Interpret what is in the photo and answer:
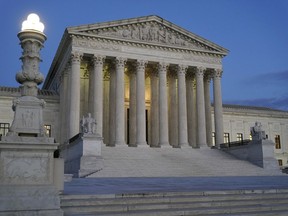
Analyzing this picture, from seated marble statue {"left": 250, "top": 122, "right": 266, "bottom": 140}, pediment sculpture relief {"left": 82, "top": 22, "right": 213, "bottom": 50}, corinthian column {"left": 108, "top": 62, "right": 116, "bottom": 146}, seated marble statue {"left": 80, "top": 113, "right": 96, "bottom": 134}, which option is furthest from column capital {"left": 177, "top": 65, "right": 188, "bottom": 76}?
seated marble statue {"left": 80, "top": 113, "right": 96, "bottom": 134}

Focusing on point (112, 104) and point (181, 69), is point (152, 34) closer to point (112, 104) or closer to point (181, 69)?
point (181, 69)

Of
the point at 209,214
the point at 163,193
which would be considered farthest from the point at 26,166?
the point at 209,214

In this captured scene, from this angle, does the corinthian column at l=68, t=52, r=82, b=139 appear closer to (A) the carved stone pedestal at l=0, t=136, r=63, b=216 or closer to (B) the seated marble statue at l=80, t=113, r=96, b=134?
(B) the seated marble statue at l=80, t=113, r=96, b=134

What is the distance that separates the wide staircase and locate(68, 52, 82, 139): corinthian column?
28.7 metres

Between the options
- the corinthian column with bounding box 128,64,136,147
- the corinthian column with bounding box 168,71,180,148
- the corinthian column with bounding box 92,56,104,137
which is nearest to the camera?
the corinthian column with bounding box 92,56,104,137

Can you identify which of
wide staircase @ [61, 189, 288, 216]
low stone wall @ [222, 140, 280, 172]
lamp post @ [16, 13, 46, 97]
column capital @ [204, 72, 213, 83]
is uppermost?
column capital @ [204, 72, 213, 83]

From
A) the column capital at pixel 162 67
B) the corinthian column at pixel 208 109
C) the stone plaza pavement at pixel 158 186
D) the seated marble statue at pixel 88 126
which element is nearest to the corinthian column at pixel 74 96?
the seated marble statue at pixel 88 126

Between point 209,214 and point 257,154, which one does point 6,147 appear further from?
point 257,154

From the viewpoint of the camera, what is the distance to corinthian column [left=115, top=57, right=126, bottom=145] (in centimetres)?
3959

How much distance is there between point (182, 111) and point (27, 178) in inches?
1396

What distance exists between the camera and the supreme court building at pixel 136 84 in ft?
132

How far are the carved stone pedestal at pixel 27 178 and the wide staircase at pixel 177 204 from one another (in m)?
0.86

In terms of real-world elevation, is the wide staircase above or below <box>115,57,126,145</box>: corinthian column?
below

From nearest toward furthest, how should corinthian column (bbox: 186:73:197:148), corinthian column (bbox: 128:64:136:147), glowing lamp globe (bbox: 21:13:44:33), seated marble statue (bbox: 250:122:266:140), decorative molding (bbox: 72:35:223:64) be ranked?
glowing lamp globe (bbox: 21:13:44:33), seated marble statue (bbox: 250:122:266:140), decorative molding (bbox: 72:35:223:64), corinthian column (bbox: 128:64:136:147), corinthian column (bbox: 186:73:197:148)
